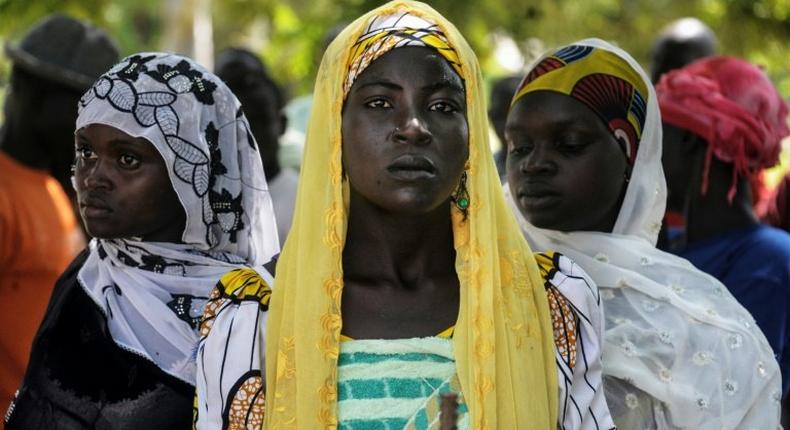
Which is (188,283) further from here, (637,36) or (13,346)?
(637,36)

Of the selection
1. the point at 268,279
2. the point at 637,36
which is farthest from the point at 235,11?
the point at 268,279

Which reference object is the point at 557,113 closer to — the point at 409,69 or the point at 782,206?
the point at 409,69

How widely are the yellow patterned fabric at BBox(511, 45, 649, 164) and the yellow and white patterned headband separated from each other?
998mm

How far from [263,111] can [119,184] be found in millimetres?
3095

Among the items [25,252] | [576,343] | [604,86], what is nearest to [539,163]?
[604,86]

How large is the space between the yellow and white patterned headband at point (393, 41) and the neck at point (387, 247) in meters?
0.30

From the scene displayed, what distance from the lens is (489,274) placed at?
2932mm

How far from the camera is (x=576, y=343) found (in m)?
3.05

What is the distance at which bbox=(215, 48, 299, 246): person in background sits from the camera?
6609 mm

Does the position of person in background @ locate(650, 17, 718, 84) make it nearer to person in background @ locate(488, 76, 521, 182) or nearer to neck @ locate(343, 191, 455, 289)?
person in background @ locate(488, 76, 521, 182)

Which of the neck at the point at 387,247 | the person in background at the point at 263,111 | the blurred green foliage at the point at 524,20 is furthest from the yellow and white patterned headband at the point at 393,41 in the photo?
the blurred green foliage at the point at 524,20

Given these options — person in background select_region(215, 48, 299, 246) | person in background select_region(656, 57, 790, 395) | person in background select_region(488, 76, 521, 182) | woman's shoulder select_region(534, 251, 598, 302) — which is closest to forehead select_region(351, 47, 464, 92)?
woman's shoulder select_region(534, 251, 598, 302)

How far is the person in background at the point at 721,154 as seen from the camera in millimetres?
4781

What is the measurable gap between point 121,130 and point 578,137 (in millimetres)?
1359
